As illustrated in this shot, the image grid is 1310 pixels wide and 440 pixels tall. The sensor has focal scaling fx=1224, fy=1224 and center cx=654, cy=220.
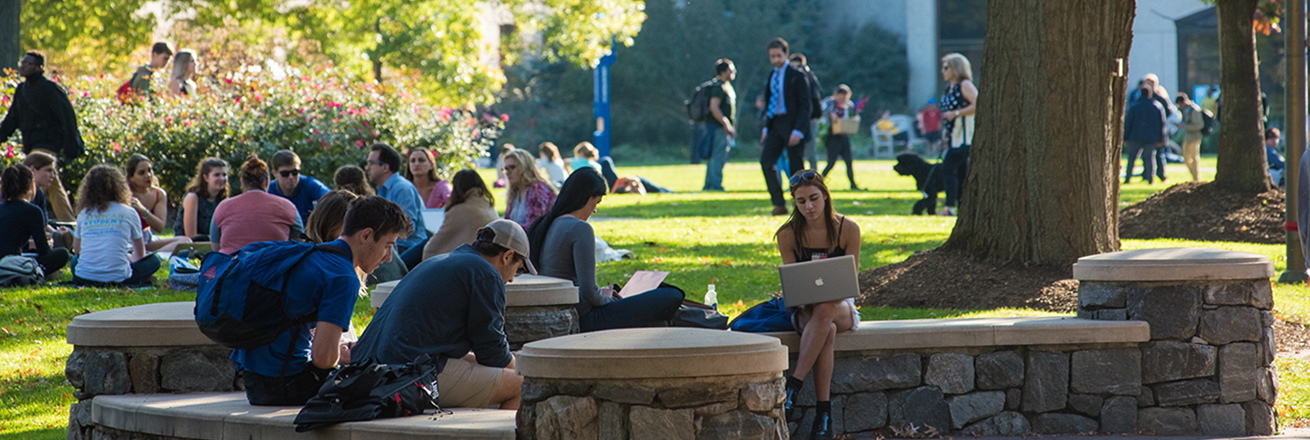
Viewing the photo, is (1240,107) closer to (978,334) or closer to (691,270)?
(691,270)

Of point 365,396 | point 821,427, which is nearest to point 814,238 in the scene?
point 821,427

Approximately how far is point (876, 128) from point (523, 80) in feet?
49.6

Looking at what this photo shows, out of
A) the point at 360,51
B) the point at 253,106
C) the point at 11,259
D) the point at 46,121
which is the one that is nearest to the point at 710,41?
the point at 360,51

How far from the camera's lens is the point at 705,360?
396 cm

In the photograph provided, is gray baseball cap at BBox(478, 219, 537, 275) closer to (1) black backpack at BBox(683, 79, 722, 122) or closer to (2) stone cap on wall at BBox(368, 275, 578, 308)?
(2) stone cap on wall at BBox(368, 275, 578, 308)

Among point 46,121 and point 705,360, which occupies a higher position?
point 46,121

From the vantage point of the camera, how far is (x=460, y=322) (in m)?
4.82

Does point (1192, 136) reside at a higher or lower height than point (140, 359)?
higher

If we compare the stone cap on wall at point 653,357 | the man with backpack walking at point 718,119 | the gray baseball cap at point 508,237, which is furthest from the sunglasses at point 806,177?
the man with backpack walking at point 718,119

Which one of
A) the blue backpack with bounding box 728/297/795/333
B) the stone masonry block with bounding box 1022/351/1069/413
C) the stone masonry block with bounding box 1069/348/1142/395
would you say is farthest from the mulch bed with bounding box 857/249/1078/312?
the blue backpack with bounding box 728/297/795/333

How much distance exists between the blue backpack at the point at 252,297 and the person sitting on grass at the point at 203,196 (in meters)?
6.31

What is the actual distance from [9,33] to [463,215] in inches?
376

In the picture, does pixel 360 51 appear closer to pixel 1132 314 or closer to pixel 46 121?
pixel 46 121

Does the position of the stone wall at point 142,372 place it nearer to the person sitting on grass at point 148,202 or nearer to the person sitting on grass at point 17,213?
the person sitting on grass at point 17,213
